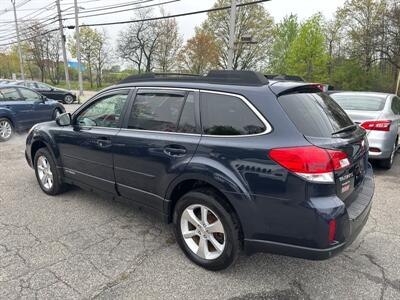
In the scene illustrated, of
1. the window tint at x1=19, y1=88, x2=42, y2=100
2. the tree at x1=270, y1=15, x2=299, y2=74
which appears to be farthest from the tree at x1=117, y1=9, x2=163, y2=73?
the window tint at x1=19, y1=88, x2=42, y2=100

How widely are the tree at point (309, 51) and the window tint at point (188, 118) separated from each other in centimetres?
2494

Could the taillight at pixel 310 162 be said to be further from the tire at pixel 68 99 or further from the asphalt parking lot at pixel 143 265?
the tire at pixel 68 99

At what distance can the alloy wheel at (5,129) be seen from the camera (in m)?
8.31

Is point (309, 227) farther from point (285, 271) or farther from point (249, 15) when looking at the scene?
point (249, 15)

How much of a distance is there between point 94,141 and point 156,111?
95 centimetres

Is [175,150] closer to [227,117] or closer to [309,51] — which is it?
[227,117]

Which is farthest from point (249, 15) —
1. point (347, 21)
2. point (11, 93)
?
point (11, 93)

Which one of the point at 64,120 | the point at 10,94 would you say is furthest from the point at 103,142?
the point at 10,94

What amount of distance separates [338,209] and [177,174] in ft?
4.40

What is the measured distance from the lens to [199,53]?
1320 inches

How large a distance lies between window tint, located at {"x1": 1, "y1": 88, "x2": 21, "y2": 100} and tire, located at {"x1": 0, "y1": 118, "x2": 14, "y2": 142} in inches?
30.3

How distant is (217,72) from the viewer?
2.91 m

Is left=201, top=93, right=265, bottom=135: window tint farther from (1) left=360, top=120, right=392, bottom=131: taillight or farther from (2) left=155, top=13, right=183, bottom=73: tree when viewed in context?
(2) left=155, top=13, right=183, bottom=73: tree

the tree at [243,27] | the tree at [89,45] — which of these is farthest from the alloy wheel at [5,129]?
the tree at [89,45]
